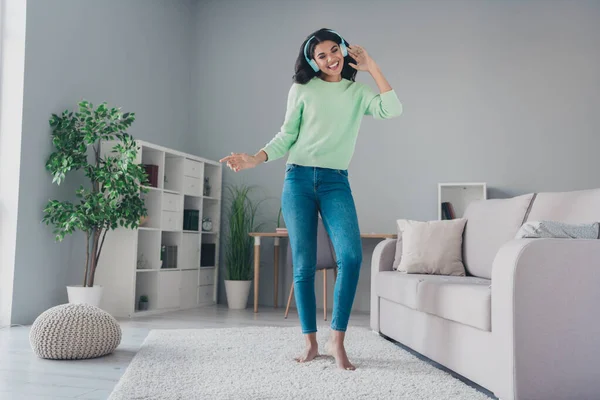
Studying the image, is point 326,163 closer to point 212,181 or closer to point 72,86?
point 72,86

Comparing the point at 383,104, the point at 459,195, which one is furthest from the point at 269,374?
the point at 459,195

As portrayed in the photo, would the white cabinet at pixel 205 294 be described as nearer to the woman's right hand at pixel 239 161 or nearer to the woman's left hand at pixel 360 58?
the woman's right hand at pixel 239 161

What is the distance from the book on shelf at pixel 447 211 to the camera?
16.5 ft

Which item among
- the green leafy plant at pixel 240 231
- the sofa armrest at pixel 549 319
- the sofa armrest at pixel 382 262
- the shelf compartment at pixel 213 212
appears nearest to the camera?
the sofa armrest at pixel 549 319

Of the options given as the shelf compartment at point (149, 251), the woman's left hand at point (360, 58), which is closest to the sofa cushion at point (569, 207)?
the woman's left hand at point (360, 58)

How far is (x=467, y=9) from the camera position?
538 cm

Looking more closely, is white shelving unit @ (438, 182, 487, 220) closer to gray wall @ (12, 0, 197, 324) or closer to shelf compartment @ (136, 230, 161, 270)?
shelf compartment @ (136, 230, 161, 270)

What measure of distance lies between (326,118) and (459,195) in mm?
2993

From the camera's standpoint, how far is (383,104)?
2504mm

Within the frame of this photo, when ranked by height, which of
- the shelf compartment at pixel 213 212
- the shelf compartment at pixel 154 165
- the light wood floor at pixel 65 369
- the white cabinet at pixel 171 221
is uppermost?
the shelf compartment at pixel 154 165

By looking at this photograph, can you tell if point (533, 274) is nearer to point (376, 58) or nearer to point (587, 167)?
point (587, 167)

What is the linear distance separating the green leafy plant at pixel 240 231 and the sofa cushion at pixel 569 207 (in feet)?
10.0

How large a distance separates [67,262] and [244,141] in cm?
224

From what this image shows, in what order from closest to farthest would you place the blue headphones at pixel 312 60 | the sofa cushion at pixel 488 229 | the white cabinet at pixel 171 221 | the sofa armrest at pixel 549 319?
the sofa armrest at pixel 549 319
the blue headphones at pixel 312 60
the sofa cushion at pixel 488 229
the white cabinet at pixel 171 221
